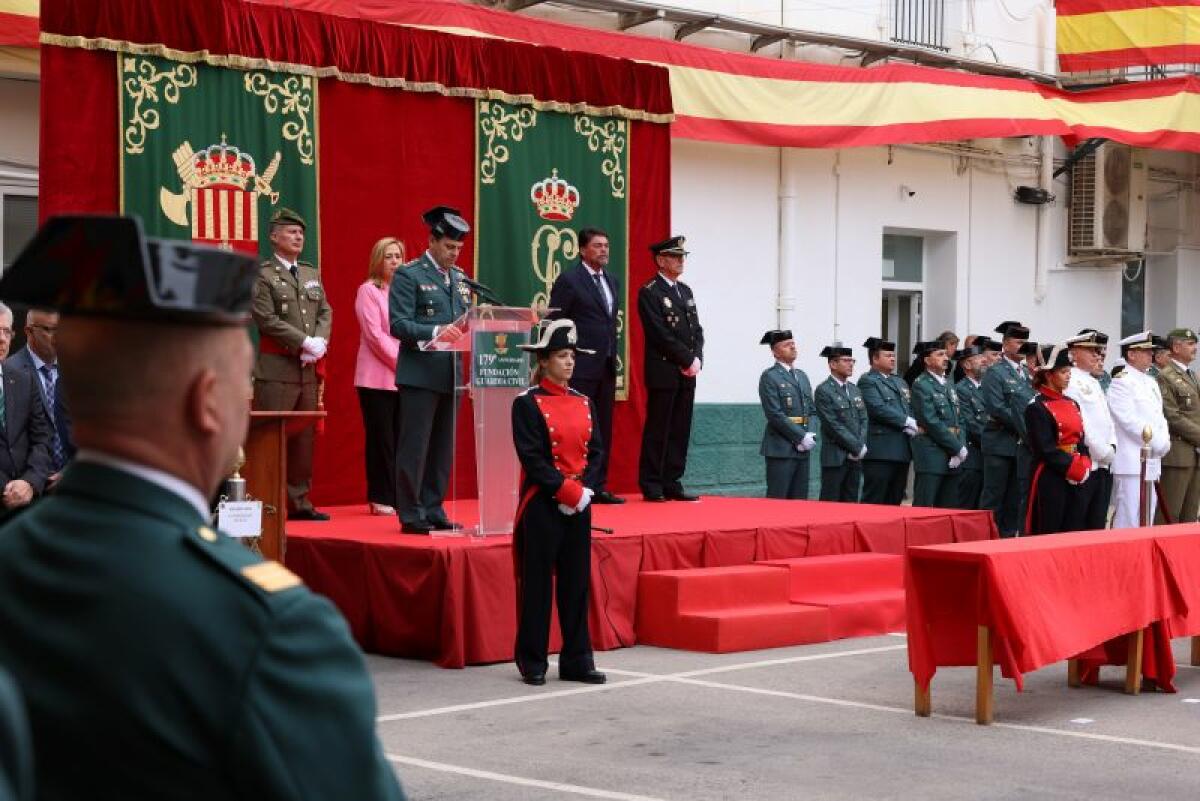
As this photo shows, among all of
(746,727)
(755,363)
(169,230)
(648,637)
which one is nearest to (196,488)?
(746,727)

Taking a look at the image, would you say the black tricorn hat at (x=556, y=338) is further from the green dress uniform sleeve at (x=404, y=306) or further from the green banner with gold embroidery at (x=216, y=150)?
the green banner with gold embroidery at (x=216, y=150)

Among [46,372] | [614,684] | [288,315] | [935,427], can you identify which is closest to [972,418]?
[935,427]

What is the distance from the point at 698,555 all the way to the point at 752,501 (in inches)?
101

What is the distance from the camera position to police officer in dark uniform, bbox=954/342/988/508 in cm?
1454

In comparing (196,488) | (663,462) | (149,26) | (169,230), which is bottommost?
(663,462)

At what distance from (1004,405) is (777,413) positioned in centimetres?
201

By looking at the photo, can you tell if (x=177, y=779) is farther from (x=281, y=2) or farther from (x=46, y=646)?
→ (x=281, y=2)

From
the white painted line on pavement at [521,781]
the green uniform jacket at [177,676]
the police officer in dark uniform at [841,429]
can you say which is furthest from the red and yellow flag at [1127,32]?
the green uniform jacket at [177,676]

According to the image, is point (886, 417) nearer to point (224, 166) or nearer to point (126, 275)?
point (224, 166)

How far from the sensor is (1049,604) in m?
7.04

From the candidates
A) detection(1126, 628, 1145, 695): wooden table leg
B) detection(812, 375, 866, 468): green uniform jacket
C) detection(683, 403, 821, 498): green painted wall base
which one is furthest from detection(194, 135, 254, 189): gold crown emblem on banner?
detection(683, 403, 821, 498): green painted wall base

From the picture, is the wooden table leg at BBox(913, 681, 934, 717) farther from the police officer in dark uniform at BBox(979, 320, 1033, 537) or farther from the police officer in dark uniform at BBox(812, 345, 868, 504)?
the police officer in dark uniform at BBox(979, 320, 1033, 537)

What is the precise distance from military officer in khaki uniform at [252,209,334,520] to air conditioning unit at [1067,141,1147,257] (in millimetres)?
11481

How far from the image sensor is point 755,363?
15742mm
